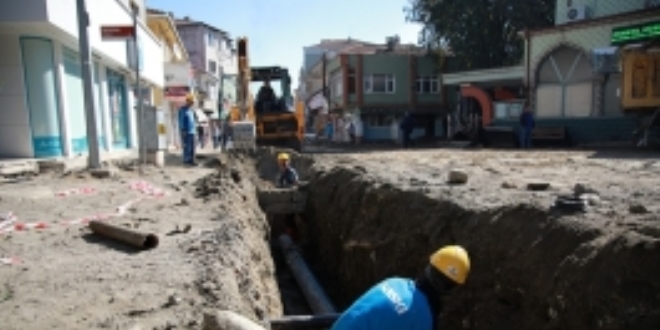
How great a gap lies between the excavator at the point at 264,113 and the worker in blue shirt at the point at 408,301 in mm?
12946

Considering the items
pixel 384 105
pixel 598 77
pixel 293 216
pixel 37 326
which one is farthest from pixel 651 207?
pixel 384 105

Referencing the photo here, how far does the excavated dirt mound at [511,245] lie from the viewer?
323cm

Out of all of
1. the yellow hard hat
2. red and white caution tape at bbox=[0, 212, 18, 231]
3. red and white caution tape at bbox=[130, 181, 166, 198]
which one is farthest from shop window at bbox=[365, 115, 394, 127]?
the yellow hard hat

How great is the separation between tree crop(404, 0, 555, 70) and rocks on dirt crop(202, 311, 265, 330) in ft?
96.5

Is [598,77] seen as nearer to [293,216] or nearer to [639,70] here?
[639,70]

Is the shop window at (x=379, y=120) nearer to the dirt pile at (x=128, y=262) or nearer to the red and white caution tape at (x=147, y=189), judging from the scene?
the red and white caution tape at (x=147, y=189)

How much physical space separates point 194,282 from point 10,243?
2.53 meters

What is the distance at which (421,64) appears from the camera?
33.9 metres

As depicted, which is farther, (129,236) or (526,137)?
(526,137)

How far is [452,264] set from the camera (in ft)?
10.2

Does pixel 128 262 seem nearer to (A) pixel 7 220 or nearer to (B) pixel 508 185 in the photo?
(A) pixel 7 220

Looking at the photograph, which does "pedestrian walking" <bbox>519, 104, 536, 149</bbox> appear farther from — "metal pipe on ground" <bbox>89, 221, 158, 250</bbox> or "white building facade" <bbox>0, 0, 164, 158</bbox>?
"metal pipe on ground" <bbox>89, 221, 158, 250</bbox>

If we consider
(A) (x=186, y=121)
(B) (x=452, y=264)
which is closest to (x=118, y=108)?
(A) (x=186, y=121)

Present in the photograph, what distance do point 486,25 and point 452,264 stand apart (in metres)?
29.0
